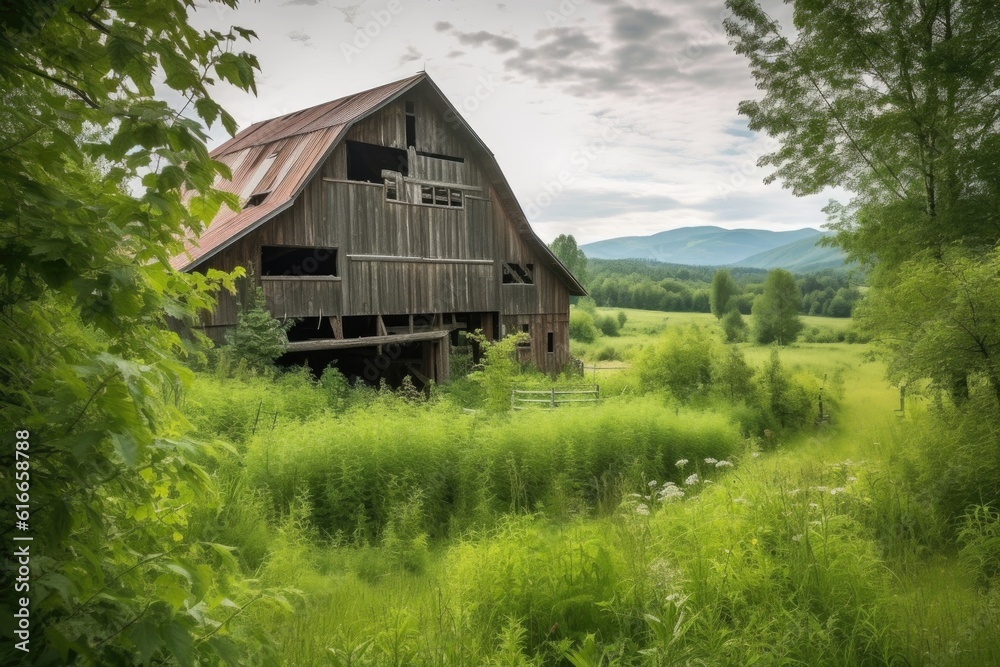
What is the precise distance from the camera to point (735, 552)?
4961 mm

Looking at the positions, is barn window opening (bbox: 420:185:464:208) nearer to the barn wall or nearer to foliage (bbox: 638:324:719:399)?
the barn wall

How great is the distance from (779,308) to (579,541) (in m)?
42.4

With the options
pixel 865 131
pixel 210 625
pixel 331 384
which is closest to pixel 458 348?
pixel 331 384

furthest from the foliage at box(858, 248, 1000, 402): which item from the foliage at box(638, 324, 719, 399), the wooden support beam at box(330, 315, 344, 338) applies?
the wooden support beam at box(330, 315, 344, 338)

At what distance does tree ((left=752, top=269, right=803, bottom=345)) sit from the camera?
4153cm

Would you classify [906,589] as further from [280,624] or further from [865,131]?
[865,131]

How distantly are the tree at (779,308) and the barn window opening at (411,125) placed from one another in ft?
104

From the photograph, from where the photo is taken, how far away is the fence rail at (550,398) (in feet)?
44.9

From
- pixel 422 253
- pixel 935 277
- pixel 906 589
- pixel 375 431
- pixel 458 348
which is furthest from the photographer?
pixel 458 348

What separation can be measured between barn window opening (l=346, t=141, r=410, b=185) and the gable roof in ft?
4.21

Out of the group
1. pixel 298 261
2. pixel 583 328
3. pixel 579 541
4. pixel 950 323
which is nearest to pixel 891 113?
pixel 950 323

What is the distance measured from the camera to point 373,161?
→ 1788 centimetres

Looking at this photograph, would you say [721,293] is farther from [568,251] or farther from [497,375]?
[497,375]

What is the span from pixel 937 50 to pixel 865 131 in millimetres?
1731
